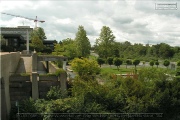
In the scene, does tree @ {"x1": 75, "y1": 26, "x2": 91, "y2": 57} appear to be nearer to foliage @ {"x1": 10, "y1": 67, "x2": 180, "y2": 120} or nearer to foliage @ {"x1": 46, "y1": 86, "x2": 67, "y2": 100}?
foliage @ {"x1": 46, "y1": 86, "x2": 67, "y2": 100}

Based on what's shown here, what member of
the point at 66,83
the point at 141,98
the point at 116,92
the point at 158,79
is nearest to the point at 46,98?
the point at 66,83

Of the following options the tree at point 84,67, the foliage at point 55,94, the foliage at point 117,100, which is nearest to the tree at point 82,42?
the tree at point 84,67

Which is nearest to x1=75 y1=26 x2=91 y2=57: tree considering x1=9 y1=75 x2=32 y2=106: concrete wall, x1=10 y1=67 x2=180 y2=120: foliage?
x1=10 y1=67 x2=180 y2=120: foliage

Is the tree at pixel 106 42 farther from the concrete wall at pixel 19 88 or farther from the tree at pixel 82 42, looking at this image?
the concrete wall at pixel 19 88

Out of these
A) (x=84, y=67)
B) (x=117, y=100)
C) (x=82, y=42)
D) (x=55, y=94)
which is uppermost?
(x=82, y=42)

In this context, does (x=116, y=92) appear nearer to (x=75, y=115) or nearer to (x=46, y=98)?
(x=75, y=115)

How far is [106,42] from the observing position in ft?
167

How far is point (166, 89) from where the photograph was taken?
18.4 m

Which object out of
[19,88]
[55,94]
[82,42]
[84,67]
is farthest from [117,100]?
[82,42]

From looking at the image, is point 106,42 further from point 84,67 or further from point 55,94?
point 55,94

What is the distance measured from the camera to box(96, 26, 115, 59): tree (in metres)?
50.7

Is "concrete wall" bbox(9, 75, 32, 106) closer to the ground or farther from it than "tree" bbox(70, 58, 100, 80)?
closer to the ground

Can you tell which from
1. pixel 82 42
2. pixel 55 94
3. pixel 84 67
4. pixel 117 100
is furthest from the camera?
pixel 82 42

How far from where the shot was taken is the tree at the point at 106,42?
5069cm
